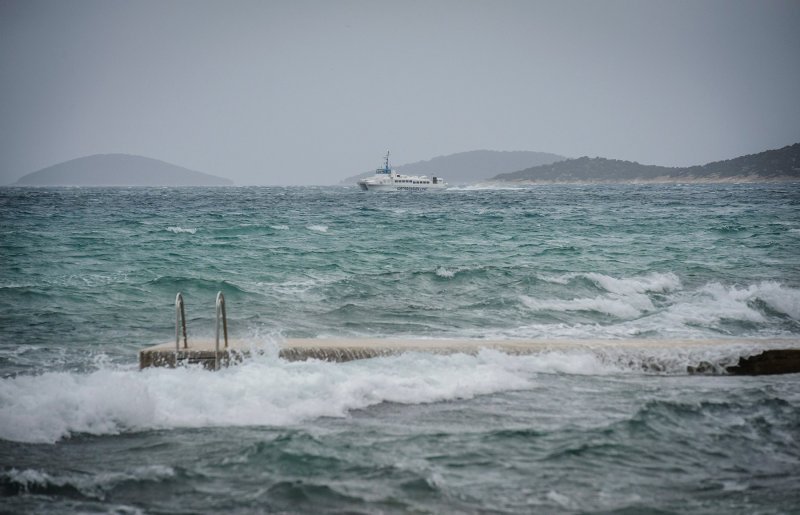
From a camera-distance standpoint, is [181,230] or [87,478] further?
[181,230]

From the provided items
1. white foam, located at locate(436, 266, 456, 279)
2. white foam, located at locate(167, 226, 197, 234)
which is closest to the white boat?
white foam, located at locate(167, 226, 197, 234)

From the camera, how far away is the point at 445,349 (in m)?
8.25

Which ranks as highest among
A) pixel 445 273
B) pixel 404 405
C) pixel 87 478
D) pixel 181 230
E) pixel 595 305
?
pixel 181 230

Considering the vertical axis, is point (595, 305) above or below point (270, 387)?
below

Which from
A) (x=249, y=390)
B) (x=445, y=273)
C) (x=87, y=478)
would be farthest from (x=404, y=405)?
(x=445, y=273)

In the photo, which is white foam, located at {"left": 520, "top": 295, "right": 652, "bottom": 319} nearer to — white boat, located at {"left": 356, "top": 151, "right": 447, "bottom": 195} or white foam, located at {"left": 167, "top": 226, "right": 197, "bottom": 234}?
white foam, located at {"left": 167, "top": 226, "right": 197, "bottom": 234}

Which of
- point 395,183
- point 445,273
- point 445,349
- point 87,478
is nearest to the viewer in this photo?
point 87,478

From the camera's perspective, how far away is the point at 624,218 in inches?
1585

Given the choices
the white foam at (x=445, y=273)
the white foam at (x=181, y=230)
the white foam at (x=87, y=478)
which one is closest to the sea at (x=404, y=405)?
the white foam at (x=87, y=478)

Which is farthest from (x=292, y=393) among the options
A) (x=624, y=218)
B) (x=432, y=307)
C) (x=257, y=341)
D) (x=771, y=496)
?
(x=624, y=218)

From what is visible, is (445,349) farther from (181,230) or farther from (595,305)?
(181,230)

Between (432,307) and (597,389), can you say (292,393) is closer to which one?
(597,389)

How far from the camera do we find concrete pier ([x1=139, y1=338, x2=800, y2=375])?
7754mm

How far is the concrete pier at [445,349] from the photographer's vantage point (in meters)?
7.75
